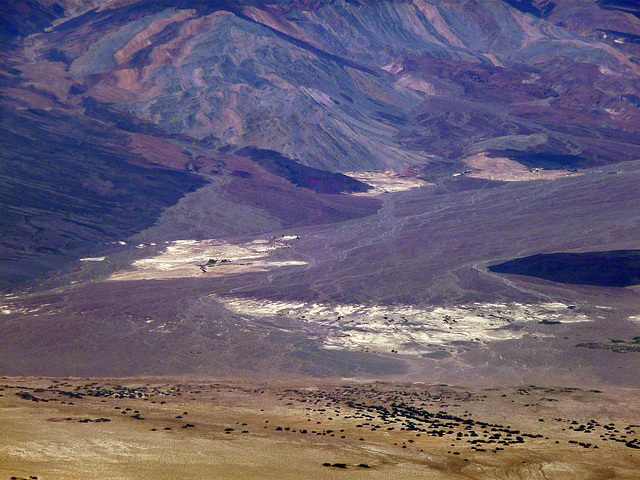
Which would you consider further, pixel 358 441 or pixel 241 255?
pixel 241 255

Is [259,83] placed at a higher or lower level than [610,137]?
higher

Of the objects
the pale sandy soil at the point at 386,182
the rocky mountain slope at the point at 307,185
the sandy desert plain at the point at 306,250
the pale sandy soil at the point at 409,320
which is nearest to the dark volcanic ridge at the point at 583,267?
the sandy desert plain at the point at 306,250

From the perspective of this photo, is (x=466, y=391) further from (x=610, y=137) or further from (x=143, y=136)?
(x=610, y=137)

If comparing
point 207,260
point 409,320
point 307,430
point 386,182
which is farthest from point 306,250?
point 307,430

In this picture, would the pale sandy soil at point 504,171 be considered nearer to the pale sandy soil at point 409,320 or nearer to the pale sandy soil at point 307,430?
the pale sandy soil at point 409,320

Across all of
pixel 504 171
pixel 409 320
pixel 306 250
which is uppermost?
pixel 504 171

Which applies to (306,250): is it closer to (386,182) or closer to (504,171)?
(386,182)

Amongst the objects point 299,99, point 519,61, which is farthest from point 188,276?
point 519,61

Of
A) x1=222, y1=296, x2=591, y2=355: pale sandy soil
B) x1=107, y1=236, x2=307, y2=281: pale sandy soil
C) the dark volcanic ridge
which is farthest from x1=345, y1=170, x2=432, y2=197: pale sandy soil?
x1=222, y1=296, x2=591, y2=355: pale sandy soil

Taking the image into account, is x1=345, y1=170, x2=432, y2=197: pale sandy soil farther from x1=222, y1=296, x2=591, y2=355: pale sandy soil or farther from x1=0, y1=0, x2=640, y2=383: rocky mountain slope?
x1=222, y1=296, x2=591, y2=355: pale sandy soil
